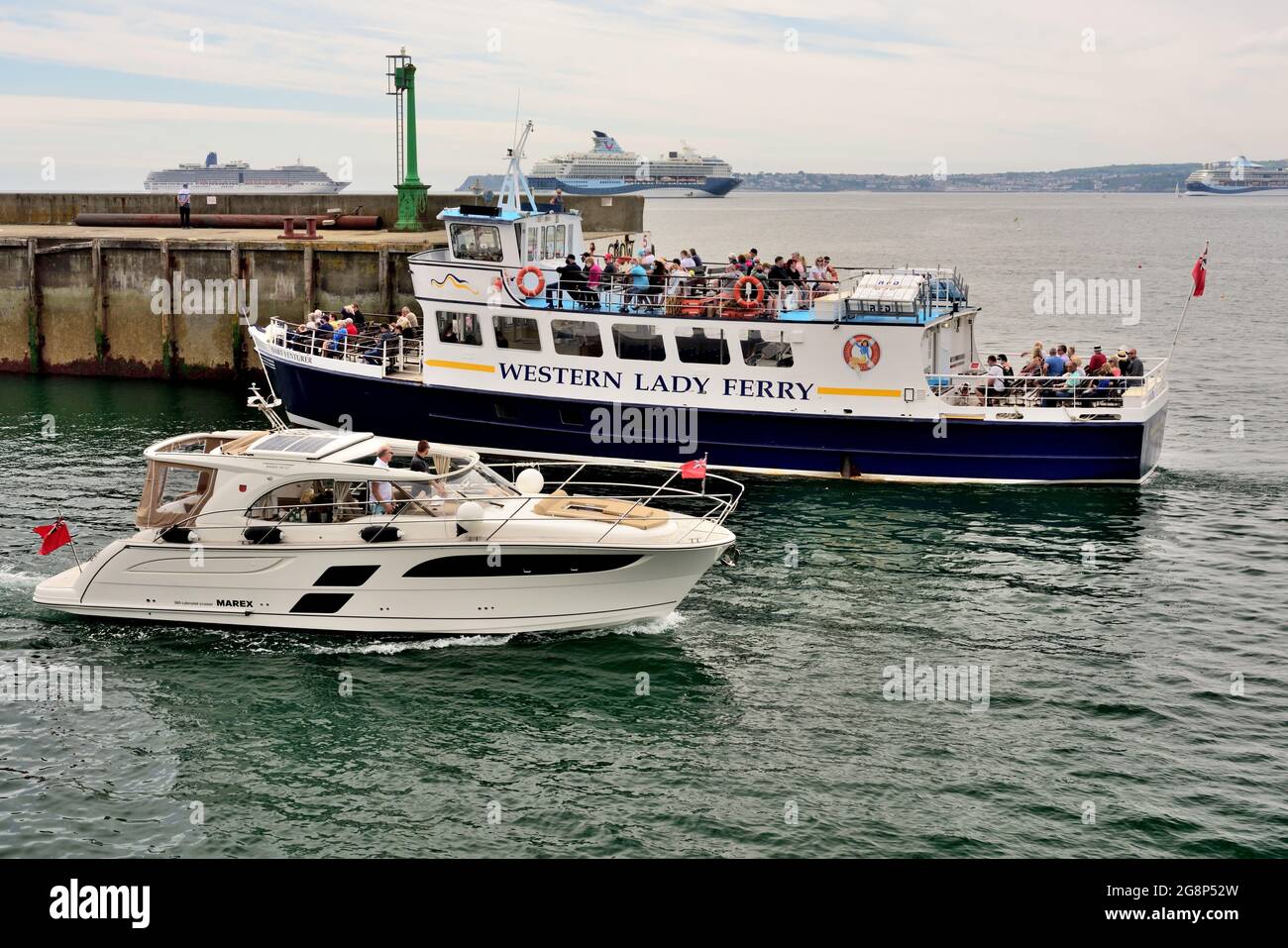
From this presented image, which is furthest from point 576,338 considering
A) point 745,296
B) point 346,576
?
point 346,576

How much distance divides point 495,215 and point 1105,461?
1408cm

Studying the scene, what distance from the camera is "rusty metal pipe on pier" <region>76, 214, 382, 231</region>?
44875 millimetres

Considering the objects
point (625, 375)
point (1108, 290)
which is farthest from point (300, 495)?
point (1108, 290)

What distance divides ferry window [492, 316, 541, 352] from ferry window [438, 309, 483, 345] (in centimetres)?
47

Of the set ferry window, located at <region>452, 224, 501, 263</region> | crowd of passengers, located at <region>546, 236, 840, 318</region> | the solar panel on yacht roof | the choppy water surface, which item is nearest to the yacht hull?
the choppy water surface

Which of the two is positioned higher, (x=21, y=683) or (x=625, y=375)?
(x=625, y=375)

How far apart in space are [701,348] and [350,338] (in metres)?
8.68

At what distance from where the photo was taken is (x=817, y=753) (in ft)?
49.7

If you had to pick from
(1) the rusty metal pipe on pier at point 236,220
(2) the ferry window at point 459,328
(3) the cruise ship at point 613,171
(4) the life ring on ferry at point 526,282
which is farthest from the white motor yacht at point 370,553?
(3) the cruise ship at point 613,171

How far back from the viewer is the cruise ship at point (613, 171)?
159000mm

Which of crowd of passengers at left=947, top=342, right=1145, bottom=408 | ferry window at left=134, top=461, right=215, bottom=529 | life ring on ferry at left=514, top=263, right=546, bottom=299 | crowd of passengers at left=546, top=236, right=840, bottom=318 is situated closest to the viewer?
ferry window at left=134, top=461, right=215, bottom=529

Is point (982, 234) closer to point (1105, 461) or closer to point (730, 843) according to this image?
point (1105, 461)

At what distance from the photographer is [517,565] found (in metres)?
Answer: 17.8

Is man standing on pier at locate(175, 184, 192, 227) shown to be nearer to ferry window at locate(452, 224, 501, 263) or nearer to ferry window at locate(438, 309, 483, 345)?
ferry window at locate(452, 224, 501, 263)
